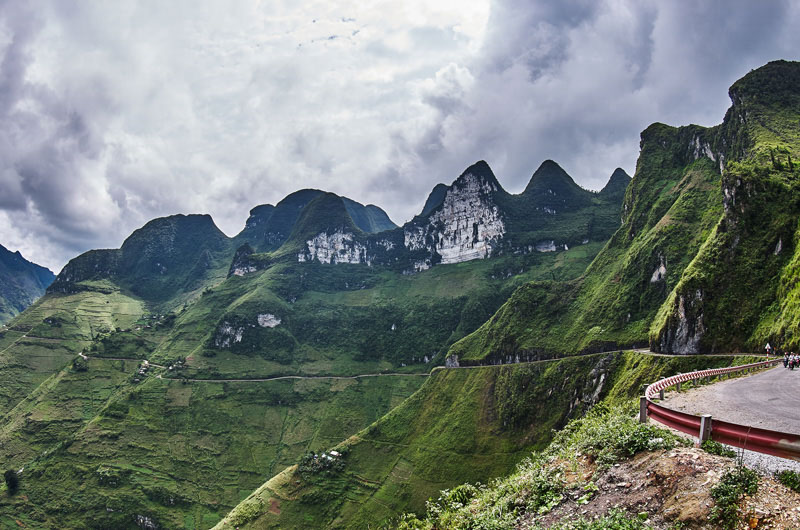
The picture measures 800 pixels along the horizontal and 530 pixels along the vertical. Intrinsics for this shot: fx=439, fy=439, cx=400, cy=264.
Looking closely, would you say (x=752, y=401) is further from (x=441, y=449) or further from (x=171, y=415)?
(x=171, y=415)

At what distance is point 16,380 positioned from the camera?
171 meters

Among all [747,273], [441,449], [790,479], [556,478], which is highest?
[747,273]

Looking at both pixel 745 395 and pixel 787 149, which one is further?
pixel 787 149

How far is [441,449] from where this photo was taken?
98.2 m

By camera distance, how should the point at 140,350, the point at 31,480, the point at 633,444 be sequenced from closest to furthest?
the point at 633,444 → the point at 31,480 → the point at 140,350

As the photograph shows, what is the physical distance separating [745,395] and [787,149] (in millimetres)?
91747

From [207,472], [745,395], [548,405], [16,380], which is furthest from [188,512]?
[745,395]

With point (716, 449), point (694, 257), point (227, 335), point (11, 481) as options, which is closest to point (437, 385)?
point (694, 257)

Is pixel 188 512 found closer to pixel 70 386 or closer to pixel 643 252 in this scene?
pixel 70 386

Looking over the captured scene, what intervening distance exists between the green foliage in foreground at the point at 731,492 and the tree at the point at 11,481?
165 metres

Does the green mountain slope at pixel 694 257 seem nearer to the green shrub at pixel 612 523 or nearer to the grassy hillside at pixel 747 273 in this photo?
the grassy hillside at pixel 747 273

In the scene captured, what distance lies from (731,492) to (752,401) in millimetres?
15763

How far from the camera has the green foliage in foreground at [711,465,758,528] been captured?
985 centimetres

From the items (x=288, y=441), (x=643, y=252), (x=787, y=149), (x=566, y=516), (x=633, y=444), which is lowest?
(x=288, y=441)
